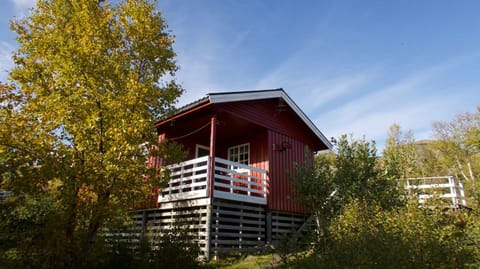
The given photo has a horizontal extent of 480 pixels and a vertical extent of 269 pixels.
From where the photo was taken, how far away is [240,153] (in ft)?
43.9

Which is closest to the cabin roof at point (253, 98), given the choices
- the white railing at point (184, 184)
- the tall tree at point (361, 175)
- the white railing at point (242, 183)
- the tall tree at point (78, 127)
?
the white railing at point (184, 184)

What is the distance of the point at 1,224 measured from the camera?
7191mm

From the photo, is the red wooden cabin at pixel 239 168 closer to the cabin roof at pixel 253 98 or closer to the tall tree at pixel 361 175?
the cabin roof at pixel 253 98

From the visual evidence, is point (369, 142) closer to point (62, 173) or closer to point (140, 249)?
point (140, 249)

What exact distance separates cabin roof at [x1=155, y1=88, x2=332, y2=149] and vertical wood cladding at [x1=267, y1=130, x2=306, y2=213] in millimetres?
1215

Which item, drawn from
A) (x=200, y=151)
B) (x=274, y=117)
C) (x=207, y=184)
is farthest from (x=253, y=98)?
(x=200, y=151)

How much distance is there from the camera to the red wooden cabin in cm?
954

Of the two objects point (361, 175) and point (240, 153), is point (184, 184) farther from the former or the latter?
point (361, 175)

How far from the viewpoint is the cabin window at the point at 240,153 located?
13.1 m

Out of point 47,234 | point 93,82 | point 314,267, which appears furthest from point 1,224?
point 314,267

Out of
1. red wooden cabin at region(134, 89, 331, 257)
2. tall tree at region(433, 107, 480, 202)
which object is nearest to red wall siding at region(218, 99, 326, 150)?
red wooden cabin at region(134, 89, 331, 257)

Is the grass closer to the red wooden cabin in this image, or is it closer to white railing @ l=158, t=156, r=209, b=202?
the red wooden cabin

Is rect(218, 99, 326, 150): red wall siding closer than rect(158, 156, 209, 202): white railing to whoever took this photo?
No

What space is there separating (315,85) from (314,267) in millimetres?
8402
